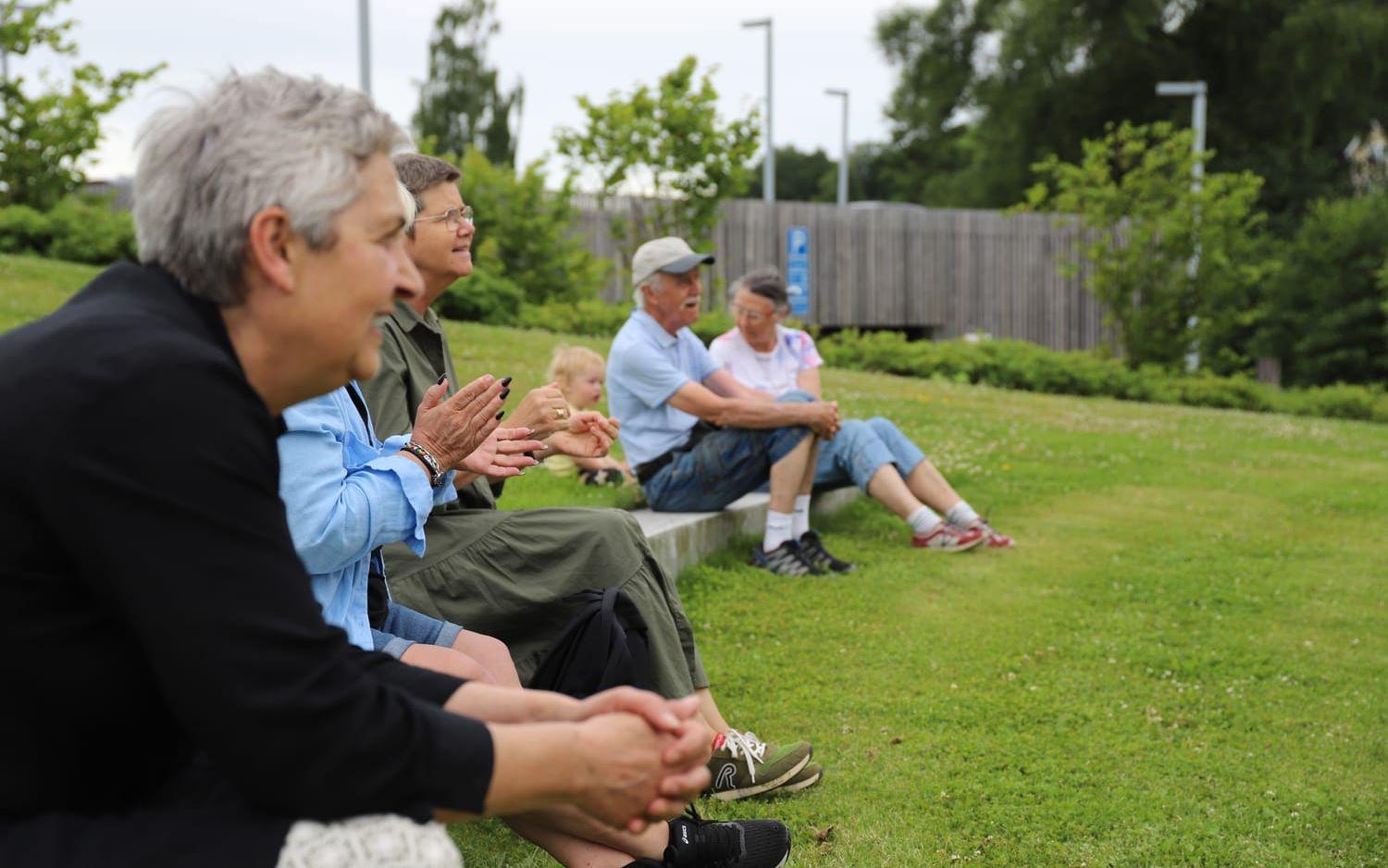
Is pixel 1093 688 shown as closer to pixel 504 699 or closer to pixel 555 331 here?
pixel 504 699

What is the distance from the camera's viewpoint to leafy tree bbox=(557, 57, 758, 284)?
1625 centimetres

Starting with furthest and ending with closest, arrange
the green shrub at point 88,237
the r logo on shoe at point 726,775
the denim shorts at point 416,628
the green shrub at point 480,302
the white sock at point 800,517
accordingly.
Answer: the green shrub at point 88,237 → the green shrub at point 480,302 → the white sock at point 800,517 → the r logo on shoe at point 726,775 → the denim shorts at point 416,628

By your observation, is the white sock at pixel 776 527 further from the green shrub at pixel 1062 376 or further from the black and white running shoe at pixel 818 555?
the green shrub at pixel 1062 376

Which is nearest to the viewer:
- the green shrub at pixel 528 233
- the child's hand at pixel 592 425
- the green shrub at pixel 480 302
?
the child's hand at pixel 592 425

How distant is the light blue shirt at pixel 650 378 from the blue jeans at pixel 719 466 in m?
0.15

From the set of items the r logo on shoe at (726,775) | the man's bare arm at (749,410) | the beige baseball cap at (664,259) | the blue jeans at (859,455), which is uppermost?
the beige baseball cap at (664,259)

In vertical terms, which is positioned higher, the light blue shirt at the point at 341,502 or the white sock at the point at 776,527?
the light blue shirt at the point at 341,502

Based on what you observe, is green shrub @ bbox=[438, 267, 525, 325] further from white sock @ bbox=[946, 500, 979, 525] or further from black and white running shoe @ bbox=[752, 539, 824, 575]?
black and white running shoe @ bbox=[752, 539, 824, 575]

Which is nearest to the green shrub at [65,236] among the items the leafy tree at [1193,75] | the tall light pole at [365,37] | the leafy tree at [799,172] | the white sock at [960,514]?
the tall light pole at [365,37]

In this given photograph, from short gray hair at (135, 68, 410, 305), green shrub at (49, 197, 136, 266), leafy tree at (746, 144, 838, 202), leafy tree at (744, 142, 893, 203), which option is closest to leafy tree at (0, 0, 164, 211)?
green shrub at (49, 197, 136, 266)

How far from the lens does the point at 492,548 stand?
371 centimetres

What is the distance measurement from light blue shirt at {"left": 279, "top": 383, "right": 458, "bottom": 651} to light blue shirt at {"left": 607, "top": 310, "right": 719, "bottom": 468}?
3.40m

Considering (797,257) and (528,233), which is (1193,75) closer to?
(797,257)

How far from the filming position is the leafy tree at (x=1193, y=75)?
103 ft
